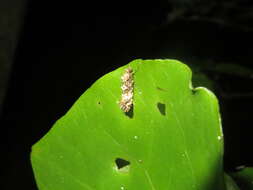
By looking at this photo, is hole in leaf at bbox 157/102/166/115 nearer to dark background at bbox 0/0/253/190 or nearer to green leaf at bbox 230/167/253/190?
green leaf at bbox 230/167/253/190

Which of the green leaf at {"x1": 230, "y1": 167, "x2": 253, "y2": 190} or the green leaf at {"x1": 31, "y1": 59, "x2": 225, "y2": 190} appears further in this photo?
the green leaf at {"x1": 230, "y1": 167, "x2": 253, "y2": 190}

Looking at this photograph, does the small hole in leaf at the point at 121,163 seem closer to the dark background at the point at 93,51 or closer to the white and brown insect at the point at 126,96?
the white and brown insect at the point at 126,96

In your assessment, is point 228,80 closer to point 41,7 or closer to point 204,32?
point 204,32

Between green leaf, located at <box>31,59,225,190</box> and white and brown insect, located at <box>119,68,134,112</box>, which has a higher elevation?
white and brown insect, located at <box>119,68,134,112</box>

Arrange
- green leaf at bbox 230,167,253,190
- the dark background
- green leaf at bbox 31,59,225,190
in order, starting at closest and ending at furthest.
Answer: green leaf at bbox 31,59,225,190, green leaf at bbox 230,167,253,190, the dark background

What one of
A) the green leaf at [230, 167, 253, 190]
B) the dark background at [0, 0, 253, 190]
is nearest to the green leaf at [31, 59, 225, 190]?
the green leaf at [230, 167, 253, 190]

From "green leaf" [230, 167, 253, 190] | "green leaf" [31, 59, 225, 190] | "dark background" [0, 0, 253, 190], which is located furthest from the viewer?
"dark background" [0, 0, 253, 190]
